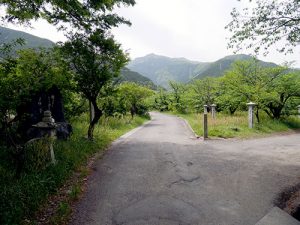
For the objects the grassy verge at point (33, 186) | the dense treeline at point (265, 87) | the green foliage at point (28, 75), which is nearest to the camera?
the grassy verge at point (33, 186)

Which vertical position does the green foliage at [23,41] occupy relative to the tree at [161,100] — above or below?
above

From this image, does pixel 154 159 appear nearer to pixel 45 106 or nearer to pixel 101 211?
pixel 101 211

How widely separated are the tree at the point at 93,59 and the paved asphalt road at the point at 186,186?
3.14 meters

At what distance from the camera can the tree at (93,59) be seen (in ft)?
33.2

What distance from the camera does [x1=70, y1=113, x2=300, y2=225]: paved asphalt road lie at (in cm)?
442

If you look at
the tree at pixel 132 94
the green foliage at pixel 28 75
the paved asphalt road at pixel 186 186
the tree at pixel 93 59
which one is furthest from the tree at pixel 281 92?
the green foliage at pixel 28 75

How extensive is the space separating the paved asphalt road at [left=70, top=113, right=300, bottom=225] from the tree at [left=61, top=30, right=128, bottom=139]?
3.14 m

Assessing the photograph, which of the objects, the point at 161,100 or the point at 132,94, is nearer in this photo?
the point at 132,94

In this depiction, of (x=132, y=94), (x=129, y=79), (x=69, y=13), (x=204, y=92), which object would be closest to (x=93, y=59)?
(x=69, y=13)

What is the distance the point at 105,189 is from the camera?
5.78 metres

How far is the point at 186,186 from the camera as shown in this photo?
593 cm

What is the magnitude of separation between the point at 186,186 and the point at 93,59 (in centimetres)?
670

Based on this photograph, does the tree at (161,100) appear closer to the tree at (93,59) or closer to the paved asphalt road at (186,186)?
the tree at (93,59)

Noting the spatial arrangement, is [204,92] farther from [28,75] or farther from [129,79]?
[129,79]
